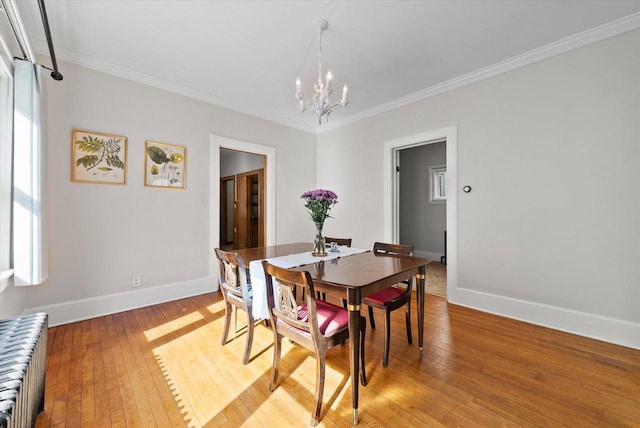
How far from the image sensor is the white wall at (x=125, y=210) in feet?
8.48

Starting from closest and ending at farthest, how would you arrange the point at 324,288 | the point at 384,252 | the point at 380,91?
1. the point at 324,288
2. the point at 384,252
3. the point at 380,91

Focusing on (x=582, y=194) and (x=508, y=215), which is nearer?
(x=582, y=194)

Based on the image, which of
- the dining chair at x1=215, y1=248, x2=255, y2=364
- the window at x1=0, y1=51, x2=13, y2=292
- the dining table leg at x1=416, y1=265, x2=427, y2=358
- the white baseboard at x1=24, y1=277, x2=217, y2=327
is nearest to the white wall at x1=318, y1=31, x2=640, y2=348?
the dining table leg at x1=416, y1=265, x2=427, y2=358

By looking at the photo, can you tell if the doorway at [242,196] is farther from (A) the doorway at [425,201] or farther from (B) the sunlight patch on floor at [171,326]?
(A) the doorway at [425,201]

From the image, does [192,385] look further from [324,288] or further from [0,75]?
[0,75]

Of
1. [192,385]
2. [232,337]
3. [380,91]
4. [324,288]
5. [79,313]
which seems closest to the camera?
[324,288]

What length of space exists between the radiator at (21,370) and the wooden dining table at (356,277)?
3.95 feet

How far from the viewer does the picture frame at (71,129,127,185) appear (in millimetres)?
2674

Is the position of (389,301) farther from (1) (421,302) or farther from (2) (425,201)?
(2) (425,201)

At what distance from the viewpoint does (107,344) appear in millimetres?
2225

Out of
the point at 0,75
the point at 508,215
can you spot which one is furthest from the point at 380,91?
the point at 0,75

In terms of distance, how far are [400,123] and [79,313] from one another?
4.39m

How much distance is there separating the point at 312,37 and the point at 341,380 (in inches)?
110

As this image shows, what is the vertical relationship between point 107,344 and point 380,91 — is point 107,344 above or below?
below
